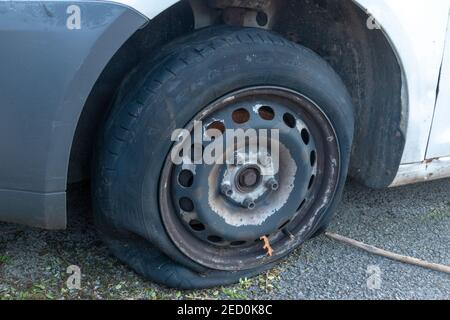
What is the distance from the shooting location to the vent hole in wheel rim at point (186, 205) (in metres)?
2.19

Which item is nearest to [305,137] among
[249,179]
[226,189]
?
[249,179]

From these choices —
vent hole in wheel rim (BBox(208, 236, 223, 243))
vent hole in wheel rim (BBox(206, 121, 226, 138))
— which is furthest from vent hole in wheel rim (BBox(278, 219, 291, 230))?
→ vent hole in wheel rim (BBox(206, 121, 226, 138))

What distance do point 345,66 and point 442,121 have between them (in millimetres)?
513

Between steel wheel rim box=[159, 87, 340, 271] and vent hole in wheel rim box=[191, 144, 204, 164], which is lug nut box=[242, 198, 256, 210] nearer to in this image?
steel wheel rim box=[159, 87, 340, 271]

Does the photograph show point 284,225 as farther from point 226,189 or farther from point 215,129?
point 215,129

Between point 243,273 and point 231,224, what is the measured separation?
0.88 ft

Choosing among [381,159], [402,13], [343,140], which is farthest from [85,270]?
[402,13]

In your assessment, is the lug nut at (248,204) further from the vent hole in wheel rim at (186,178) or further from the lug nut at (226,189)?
the vent hole in wheel rim at (186,178)

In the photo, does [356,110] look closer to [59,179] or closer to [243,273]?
[243,273]

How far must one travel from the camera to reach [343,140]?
238 centimetres

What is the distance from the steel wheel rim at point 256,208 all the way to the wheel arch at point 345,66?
0.30 m

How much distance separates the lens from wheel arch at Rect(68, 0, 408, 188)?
7.51ft

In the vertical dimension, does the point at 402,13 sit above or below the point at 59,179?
above

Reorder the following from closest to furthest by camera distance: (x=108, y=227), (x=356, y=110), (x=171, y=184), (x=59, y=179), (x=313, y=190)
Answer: (x=59, y=179) → (x=171, y=184) → (x=108, y=227) → (x=313, y=190) → (x=356, y=110)
